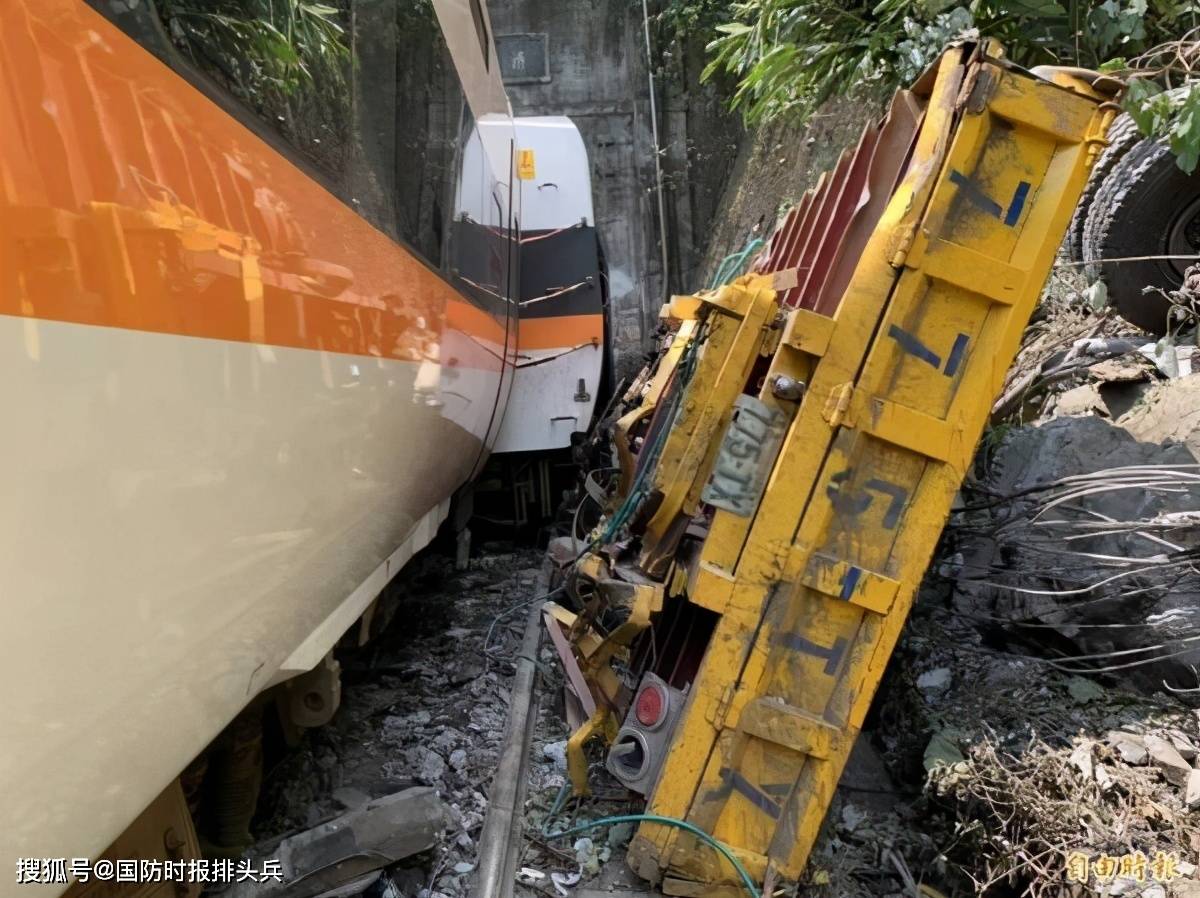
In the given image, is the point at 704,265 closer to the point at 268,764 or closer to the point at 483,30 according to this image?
the point at 483,30

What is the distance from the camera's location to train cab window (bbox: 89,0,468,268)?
165cm

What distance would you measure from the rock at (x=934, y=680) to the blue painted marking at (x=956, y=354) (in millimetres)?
1394

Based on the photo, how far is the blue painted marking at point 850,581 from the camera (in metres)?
2.29

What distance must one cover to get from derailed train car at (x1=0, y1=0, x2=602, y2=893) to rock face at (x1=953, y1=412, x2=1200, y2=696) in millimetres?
2303

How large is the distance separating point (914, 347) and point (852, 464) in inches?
13.7

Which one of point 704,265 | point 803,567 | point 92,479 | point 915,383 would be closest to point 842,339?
point 915,383

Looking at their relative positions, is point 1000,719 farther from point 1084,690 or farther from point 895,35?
point 895,35

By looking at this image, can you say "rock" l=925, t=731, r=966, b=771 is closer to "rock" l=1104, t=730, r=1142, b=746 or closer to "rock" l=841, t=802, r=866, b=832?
"rock" l=841, t=802, r=866, b=832

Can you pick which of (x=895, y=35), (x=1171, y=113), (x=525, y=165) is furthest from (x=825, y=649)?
(x=525, y=165)

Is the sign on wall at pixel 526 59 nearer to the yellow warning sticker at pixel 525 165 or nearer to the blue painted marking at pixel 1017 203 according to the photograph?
the yellow warning sticker at pixel 525 165


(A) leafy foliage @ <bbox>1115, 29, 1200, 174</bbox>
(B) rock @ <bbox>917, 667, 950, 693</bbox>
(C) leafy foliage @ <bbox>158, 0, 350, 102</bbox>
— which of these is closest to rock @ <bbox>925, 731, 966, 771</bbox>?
(B) rock @ <bbox>917, 667, 950, 693</bbox>

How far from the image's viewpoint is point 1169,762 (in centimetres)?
237

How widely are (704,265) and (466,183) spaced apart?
6.95 m

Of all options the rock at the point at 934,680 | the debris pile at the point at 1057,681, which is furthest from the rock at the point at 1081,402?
the rock at the point at 934,680
